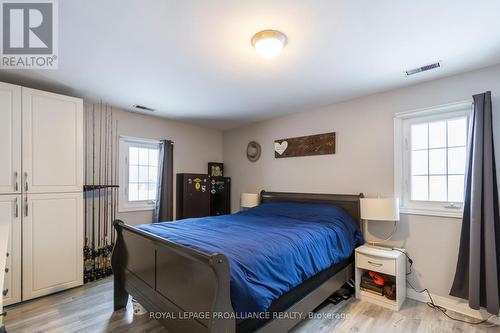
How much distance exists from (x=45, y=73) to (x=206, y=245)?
2353 millimetres

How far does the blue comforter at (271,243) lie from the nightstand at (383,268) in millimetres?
169

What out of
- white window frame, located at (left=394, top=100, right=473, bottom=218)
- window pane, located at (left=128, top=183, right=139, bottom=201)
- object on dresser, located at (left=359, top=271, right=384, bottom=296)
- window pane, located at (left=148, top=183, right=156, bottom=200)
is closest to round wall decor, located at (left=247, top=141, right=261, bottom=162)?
window pane, located at (left=148, top=183, right=156, bottom=200)

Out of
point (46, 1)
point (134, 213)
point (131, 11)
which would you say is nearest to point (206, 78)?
point (131, 11)

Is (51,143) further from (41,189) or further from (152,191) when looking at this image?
(152,191)

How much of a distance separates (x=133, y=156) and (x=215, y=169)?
1.52 metres

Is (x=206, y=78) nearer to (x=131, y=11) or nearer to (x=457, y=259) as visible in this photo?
(x=131, y=11)

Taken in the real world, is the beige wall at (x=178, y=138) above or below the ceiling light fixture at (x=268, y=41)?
below

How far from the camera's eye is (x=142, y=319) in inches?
85.4

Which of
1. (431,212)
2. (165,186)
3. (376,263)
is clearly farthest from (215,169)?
(431,212)

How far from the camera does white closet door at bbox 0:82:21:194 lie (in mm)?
2324

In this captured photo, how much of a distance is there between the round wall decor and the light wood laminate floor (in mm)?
2559

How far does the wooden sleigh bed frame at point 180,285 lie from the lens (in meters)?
1.31

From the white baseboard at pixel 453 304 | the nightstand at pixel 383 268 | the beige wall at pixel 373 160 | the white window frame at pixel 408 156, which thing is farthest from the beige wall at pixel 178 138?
the white baseboard at pixel 453 304

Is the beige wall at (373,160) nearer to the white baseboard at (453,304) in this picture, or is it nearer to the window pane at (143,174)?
the white baseboard at (453,304)
